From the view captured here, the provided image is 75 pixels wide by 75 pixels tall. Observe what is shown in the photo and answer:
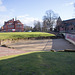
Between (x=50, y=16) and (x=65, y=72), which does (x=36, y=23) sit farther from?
(x=65, y=72)

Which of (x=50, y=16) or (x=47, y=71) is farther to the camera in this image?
(x=50, y=16)

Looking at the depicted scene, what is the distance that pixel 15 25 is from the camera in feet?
268

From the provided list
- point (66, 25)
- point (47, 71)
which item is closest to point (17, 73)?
point (47, 71)

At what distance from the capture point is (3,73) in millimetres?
3242

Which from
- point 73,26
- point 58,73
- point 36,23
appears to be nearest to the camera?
point 58,73

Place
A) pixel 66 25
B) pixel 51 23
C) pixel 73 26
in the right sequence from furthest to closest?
pixel 51 23
pixel 66 25
pixel 73 26

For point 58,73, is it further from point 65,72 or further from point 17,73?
point 17,73

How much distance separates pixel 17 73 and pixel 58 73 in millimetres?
→ 1184

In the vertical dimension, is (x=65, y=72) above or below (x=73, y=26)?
below

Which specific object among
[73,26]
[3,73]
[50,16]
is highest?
[50,16]

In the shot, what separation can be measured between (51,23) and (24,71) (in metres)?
78.1

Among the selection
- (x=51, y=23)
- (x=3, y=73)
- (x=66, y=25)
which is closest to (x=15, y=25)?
(x=51, y=23)

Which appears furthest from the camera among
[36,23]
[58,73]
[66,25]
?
[36,23]

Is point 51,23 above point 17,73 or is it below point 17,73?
above
